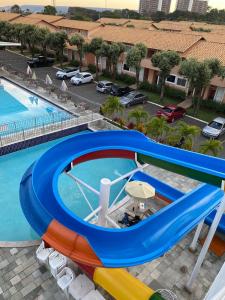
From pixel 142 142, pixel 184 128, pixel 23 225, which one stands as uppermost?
pixel 142 142

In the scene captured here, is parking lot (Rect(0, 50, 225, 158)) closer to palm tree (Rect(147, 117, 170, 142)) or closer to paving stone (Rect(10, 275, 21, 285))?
palm tree (Rect(147, 117, 170, 142))

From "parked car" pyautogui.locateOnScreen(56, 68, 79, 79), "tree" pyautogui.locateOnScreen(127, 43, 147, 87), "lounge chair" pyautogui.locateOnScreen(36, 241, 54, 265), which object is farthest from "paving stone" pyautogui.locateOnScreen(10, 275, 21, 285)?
"parked car" pyautogui.locateOnScreen(56, 68, 79, 79)

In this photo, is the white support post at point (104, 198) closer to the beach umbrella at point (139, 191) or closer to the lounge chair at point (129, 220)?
the beach umbrella at point (139, 191)

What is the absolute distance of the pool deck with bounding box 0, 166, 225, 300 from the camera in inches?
418

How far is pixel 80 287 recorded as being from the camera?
10.3 metres

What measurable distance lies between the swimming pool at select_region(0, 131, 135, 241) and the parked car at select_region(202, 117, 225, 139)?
369 inches

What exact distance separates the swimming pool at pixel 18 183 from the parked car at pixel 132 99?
39.1ft

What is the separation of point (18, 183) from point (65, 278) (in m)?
9.18

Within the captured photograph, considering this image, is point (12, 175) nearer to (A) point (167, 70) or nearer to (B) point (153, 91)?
(A) point (167, 70)

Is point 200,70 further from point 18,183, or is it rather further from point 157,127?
point 18,183

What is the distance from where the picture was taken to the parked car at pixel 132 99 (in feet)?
102

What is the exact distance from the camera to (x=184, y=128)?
65.6 feet

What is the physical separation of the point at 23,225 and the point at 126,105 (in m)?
20.2

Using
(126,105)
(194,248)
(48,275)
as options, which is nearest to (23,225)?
(48,275)
